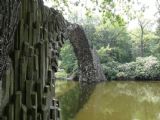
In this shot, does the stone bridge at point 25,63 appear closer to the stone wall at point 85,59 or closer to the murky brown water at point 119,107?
the murky brown water at point 119,107

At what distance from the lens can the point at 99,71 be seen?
16.3 m

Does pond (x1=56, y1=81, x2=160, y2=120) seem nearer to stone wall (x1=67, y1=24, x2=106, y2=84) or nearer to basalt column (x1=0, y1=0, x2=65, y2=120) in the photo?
basalt column (x1=0, y1=0, x2=65, y2=120)

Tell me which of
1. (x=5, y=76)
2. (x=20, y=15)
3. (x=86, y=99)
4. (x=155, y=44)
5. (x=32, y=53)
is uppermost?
A: (x=155, y=44)

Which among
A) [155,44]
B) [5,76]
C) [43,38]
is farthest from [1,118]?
[155,44]

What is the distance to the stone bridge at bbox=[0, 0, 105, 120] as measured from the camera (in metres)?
3.10

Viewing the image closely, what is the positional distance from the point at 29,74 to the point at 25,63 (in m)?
0.16

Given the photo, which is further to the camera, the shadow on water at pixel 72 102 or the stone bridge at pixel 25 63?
the shadow on water at pixel 72 102

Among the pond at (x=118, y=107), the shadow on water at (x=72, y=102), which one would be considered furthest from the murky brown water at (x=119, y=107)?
the shadow on water at (x=72, y=102)

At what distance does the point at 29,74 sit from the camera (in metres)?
3.66

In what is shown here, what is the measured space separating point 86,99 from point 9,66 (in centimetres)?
734

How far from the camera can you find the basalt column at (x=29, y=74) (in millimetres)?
3369

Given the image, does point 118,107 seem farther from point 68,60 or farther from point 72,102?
point 68,60

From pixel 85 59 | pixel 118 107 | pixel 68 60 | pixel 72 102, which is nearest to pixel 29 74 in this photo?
pixel 118 107

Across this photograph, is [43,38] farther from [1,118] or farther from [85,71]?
[85,71]
